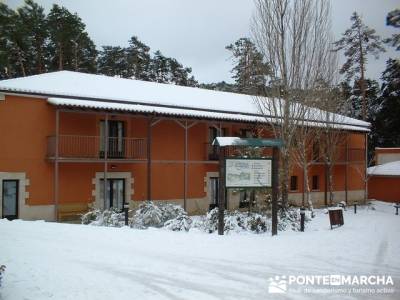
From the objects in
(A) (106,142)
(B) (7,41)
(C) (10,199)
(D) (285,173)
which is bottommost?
(C) (10,199)

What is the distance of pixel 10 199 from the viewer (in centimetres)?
1731

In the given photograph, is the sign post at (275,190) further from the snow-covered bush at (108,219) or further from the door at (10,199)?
the door at (10,199)

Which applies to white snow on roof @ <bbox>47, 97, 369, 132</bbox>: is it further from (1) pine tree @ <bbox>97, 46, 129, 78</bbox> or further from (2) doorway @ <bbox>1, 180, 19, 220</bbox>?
(1) pine tree @ <bbox>97, 46, 129, 78</bbox>

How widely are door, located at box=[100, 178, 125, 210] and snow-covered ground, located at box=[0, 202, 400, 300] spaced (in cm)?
731

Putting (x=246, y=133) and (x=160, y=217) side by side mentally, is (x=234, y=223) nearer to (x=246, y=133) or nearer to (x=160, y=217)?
(x=160, y=217)

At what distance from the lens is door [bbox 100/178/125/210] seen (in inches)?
802

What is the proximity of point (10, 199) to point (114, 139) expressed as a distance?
5377 millimetres

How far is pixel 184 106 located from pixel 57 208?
7.68 m

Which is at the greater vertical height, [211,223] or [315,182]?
[315,182]

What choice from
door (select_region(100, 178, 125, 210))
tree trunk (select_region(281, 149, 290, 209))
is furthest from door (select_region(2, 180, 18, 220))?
tree trunk (select_region(281, 149, 290, 209))

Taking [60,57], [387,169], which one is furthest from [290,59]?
[60,57]

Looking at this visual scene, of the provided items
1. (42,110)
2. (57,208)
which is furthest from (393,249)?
(42,110)

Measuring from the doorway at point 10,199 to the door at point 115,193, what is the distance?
392 cm

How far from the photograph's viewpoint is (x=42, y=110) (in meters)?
18.0
